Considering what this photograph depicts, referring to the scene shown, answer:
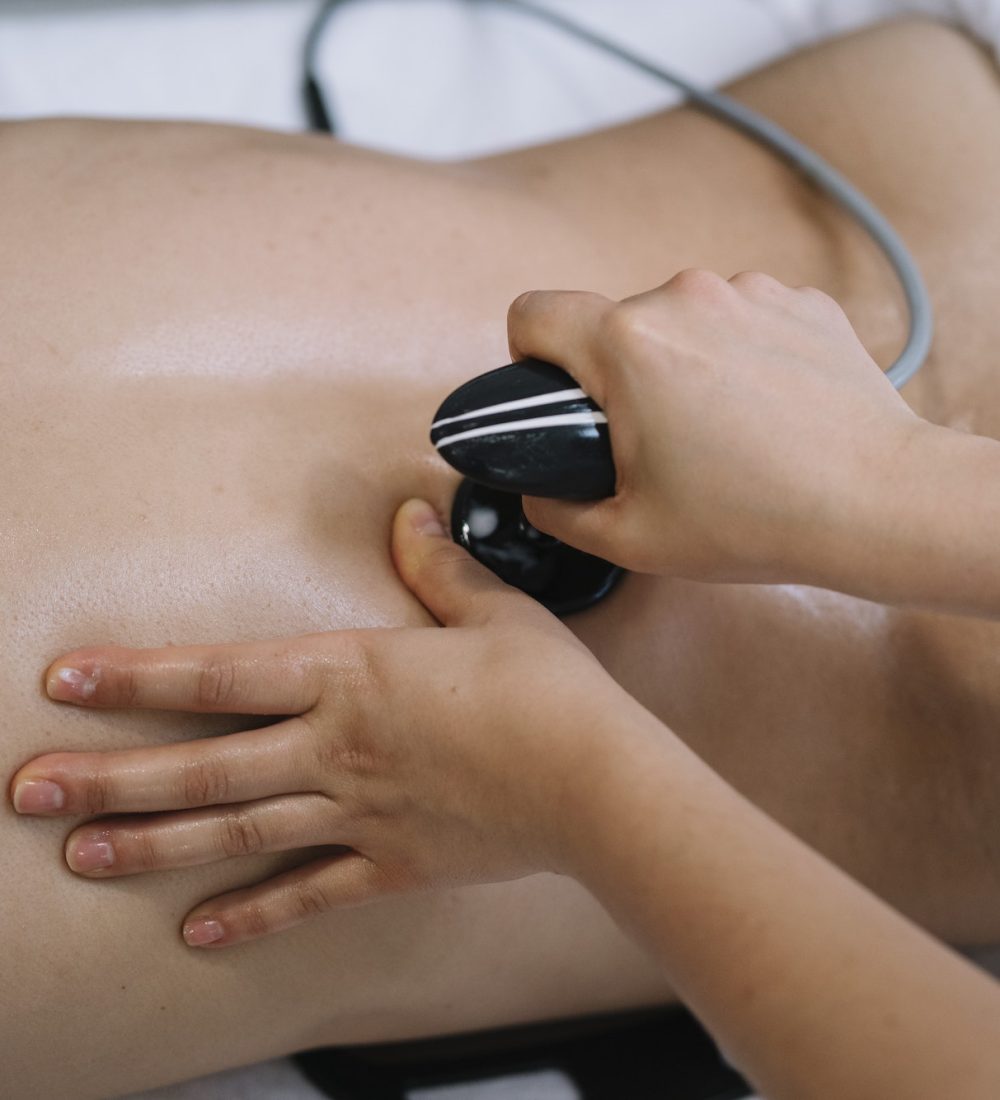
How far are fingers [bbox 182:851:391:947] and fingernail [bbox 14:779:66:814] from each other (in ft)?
0.28

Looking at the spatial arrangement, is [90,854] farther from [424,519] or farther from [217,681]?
[424,519]

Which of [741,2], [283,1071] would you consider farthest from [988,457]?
[741,2]

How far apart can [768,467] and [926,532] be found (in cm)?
7

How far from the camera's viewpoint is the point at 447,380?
607 millimetres

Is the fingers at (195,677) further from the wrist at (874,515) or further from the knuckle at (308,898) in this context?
the wrist at (874,515)

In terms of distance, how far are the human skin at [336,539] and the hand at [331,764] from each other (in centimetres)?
2

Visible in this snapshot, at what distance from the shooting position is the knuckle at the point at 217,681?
1.58ft

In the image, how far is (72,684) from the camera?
0.48 meters

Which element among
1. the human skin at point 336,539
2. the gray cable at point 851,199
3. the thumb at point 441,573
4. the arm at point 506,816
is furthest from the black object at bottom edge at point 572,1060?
the gray cable at point 851,199

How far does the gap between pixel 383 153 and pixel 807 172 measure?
0.89ft

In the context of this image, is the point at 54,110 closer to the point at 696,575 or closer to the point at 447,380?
the point at 447,380

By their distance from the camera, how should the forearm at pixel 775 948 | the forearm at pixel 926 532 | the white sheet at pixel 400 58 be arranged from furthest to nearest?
the white sheet at pixel 400 58
the forearm at pixel 926 532
the forearm at pixel 775 948

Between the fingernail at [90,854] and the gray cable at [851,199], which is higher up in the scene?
the gray cable at [851,199]

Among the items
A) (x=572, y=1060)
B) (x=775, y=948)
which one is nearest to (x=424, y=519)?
(x=775, y=948)
